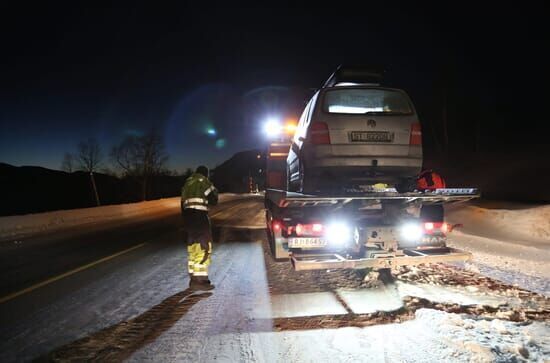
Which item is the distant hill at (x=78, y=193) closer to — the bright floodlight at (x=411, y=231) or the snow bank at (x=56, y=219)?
the snow bank at (x=56, y=219)

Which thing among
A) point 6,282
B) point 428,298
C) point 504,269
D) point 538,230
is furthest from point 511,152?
point 6,282

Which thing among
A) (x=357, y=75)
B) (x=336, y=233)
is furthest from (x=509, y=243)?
→ (x=336, y=233)

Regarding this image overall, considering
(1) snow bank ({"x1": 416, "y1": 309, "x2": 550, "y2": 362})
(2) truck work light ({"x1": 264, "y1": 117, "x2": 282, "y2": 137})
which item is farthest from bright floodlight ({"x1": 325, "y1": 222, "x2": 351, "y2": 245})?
(2) truck work light ({"x1": 264, "y1": 117, "x2": 282, "y2": 137})

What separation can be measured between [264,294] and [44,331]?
113 inches

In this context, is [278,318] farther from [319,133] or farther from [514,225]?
[514,225]

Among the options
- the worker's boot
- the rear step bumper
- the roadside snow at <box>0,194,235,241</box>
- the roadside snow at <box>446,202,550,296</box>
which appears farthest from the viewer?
the roadside snow at <box>0,194,235,241</box>

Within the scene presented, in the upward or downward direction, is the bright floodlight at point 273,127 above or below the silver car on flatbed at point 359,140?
above

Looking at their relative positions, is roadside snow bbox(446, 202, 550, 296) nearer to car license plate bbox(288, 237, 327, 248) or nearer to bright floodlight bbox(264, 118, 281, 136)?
car license plate bbox(288, 237, 327, 248)

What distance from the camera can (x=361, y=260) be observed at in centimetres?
530

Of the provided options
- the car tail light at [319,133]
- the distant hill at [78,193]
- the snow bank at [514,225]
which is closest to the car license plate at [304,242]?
the car tail light at [319,133]

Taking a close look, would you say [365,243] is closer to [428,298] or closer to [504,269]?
[428,298]

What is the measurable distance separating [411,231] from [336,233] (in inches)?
46.3

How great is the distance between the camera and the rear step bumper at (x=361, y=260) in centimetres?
521

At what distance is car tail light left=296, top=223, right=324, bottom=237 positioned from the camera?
554 cm
